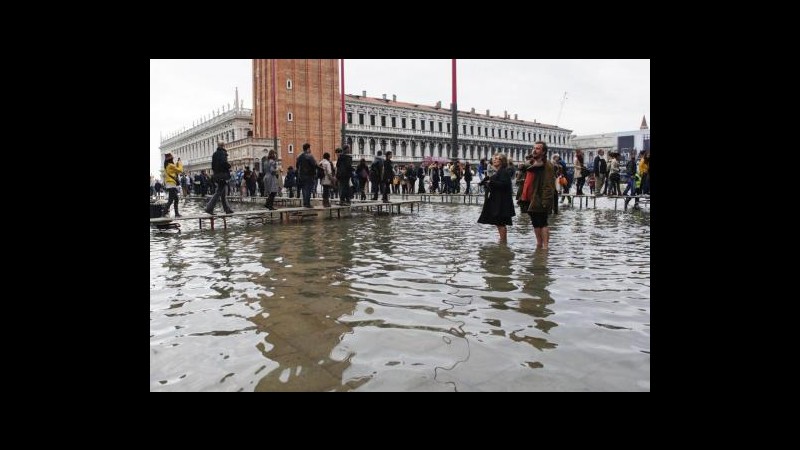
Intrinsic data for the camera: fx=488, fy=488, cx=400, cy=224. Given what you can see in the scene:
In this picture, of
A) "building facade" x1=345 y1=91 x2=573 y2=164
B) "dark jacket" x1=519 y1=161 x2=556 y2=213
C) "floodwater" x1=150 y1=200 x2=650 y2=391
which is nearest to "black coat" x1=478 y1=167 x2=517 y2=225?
"floodwater" x1=150 y1=200 x2=650 y2=391

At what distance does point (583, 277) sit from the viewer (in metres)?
5.26

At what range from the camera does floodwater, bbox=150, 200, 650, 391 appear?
8.94 feet

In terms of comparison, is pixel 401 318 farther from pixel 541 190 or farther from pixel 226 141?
pixel 226 141

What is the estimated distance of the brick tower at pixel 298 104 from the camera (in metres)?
50.2

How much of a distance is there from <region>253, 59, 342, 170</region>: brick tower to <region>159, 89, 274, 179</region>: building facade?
2.18m

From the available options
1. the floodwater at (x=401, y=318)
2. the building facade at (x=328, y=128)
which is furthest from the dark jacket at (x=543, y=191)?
the building facade at (x=328, y=128)

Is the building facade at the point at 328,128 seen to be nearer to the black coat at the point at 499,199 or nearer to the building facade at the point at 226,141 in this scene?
the building facade at the point at 226,141

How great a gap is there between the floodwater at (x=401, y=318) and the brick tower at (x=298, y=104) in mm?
45474

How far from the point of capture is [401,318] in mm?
3783

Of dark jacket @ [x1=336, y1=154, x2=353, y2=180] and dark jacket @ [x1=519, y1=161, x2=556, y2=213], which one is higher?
dark jacket @ [x1=336, y1=154, x2=353, y2=180]

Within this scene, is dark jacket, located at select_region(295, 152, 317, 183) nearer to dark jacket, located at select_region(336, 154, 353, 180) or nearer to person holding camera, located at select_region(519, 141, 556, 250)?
dark jacket, located at select_region(336, 154, 353, 180)

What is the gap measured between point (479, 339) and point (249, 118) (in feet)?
225

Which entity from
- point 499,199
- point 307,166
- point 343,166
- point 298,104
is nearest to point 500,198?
point 499,199
